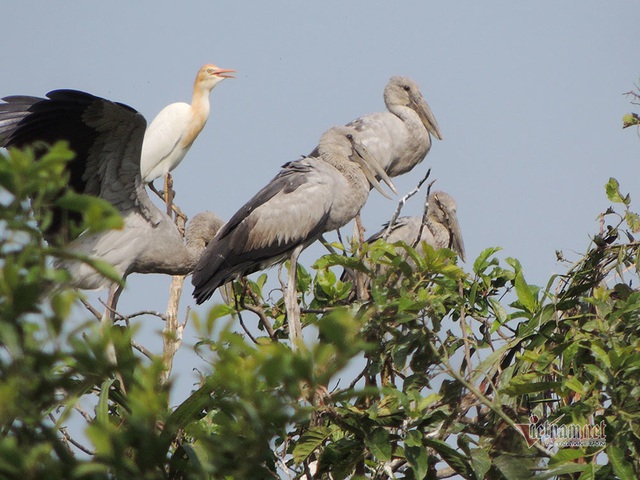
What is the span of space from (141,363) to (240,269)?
4.83m

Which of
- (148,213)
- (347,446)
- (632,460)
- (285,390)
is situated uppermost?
(148,213)

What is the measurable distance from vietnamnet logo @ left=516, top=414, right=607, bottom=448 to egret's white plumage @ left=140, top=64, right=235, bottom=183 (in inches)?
228

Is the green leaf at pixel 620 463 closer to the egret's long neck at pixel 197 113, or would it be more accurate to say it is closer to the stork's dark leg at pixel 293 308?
the stork's dark leg at pixel 293 308

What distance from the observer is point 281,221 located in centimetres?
666

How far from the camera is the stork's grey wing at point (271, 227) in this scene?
659 centimetres

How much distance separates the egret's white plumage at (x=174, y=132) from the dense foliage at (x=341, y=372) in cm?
420

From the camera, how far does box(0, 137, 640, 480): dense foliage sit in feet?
5.44

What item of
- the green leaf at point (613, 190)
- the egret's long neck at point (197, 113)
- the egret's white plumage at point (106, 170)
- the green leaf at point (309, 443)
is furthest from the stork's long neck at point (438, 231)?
the green leaf at point (309, 443)

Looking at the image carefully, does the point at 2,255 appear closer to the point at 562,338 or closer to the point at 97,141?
the point at 562,338

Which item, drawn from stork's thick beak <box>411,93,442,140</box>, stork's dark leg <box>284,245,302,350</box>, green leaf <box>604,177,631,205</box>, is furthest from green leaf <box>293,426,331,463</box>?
stork's thick beak <box>411,93,442,140</box>

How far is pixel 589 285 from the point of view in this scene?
4.36 meters

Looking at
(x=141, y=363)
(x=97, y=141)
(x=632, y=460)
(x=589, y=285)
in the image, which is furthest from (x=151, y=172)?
(x=141, y=363)

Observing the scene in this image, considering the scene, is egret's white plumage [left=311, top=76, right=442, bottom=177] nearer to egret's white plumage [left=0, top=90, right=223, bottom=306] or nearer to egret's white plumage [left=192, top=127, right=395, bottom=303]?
egret's white plumage [left=192, top=127, right=395, bottom=303]

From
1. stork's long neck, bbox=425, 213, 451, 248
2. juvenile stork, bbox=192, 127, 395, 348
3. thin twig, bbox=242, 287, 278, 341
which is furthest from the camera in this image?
stork's long neck, bbox=425, 213, 451, 248
